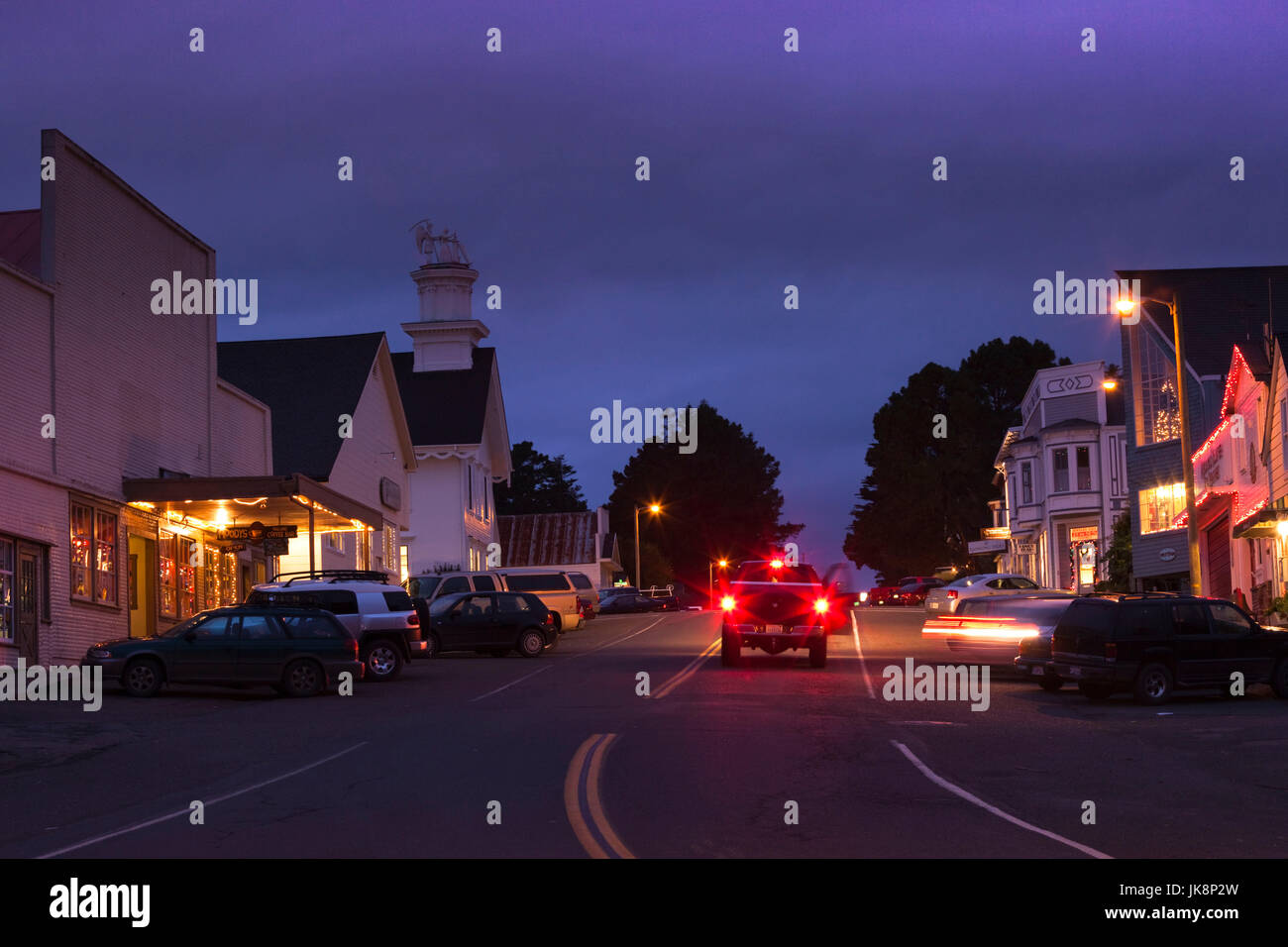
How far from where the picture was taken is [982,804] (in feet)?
41.3

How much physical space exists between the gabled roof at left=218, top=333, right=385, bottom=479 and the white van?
572cm

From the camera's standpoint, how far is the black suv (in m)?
22.7

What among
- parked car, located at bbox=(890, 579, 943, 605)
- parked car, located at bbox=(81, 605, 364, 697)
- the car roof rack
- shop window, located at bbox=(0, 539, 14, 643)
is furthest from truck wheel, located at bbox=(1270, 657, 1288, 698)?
parked car, located at bbox=(890, 579, 943, 605)

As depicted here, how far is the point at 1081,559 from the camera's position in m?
70.7

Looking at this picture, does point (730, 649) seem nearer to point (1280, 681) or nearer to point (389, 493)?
point (1280, 681)

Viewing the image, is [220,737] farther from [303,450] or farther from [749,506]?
[749,506]

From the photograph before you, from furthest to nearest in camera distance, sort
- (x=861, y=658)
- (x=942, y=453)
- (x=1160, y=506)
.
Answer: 1. (x=942, y=453)
2. (x=1160, y=506)
3. (x=861, y=658)

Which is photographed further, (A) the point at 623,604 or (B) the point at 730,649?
(A) the point at 623,604

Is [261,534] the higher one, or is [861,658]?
[261,534]

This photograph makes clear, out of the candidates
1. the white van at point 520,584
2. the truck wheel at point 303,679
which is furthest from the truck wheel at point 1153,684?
the white van at point 520,584

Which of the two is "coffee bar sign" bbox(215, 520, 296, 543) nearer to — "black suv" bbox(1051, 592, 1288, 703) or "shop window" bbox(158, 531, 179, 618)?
"shop window" bbox(158, 531, 179, 618)

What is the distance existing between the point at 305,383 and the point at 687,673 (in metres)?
25.5

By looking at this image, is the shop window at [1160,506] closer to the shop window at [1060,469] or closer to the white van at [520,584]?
the shop window at [1060,469]

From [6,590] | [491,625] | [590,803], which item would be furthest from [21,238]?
[590,803]
